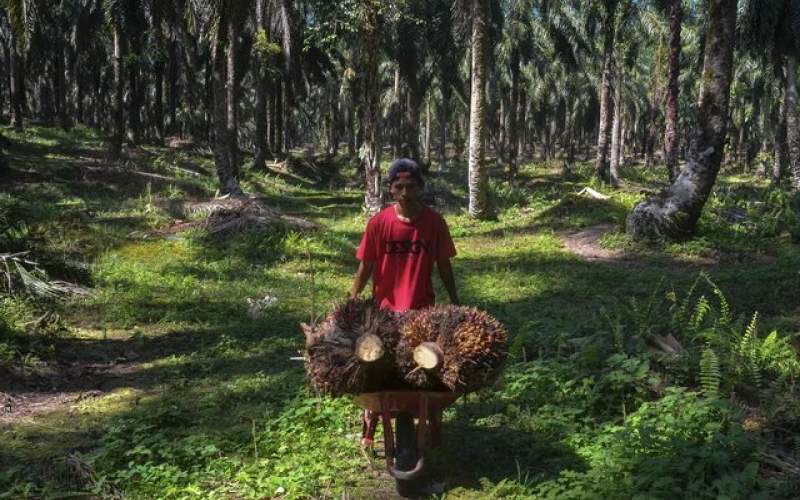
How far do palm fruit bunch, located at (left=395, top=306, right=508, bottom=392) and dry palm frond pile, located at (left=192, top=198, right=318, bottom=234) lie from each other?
11.2 meters

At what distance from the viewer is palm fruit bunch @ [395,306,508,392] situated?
149 inches

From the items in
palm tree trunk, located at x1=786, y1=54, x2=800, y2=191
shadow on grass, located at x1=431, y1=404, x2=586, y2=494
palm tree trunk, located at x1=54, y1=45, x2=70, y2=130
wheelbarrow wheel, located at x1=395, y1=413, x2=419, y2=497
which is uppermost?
palm tree trunk, located at x1=54, y1=45, x2=70, y2=130

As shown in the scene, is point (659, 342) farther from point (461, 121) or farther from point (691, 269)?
point (461, 121)

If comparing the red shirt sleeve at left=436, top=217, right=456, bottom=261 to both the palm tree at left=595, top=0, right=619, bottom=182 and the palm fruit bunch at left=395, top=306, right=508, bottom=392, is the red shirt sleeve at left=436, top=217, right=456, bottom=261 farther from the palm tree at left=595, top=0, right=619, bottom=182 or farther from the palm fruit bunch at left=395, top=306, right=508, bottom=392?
the palm tree at left=595, top=0, right=619, bottom=182

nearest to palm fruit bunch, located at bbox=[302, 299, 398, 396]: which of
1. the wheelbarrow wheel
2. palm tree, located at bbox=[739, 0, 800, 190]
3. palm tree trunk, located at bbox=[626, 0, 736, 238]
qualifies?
the wheelbarrow wheel

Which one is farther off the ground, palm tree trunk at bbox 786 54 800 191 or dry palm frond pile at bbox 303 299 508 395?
palm tree trunk at bbox 786 54 800 191

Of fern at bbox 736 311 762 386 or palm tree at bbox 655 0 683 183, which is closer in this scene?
fern at bbox 736 311 762 386

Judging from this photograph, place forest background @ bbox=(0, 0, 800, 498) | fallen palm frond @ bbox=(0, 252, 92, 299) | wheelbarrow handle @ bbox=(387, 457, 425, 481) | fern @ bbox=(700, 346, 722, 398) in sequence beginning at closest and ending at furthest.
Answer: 1. wheelbarrow handle @ bbox=(387, 457, 425, 481)
2. forest background @ bbox=(0, 0, 800, 498)
3. fern @ bbox=(700, 346, 722, 398)
4. fallen palm frond @ bbox=(0, 252, 92, 299)

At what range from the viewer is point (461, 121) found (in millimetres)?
57438

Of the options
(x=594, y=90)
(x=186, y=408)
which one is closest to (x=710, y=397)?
(x=186, y=408)

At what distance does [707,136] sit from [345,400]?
9422 mm

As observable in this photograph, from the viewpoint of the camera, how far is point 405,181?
14.6 ft

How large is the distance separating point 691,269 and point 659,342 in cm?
595

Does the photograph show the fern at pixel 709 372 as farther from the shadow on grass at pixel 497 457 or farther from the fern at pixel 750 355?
the shadow on grass at pixel 497 457
